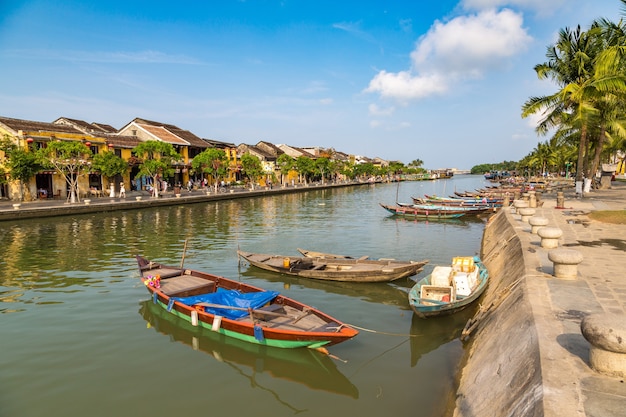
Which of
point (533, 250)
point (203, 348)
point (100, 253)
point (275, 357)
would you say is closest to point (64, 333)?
point (203, 348)

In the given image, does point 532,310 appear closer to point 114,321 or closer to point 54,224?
point 114,321

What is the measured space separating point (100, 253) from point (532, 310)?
22068mm

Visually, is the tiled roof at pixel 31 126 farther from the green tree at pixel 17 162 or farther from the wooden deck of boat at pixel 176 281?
the wooden deck of boat at pixel 176 281

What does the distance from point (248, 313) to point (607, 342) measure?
328 inches

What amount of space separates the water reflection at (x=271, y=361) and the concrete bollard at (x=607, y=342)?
4786 millimetres

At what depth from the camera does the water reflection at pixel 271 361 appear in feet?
29.8

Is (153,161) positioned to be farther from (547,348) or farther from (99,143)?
(547,348)

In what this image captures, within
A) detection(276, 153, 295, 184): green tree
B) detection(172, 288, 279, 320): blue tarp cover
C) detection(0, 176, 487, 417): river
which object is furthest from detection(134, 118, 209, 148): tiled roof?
detection(172, 288, 279, 320): blue tarp cover

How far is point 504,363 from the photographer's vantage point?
688 centimetres

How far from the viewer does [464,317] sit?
12.5 meters

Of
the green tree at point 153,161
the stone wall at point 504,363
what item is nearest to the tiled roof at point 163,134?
the green tree at point 153,161

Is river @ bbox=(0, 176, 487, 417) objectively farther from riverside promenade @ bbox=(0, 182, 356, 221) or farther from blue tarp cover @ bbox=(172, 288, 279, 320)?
riverside promenade @ bbox=(0, 182, 356, 221)

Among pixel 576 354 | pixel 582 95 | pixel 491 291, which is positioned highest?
pixel 582 95

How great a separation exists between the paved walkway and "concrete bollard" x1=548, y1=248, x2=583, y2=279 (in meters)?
0.18
